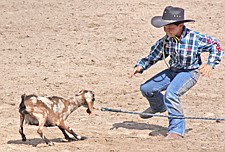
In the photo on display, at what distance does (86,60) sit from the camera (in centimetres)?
1299

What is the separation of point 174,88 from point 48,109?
59.9 inches

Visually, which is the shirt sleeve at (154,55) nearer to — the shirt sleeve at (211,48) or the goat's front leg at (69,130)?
the shirt sleeve at (211,48)

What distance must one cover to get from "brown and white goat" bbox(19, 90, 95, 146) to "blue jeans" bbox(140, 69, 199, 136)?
2.89 feet

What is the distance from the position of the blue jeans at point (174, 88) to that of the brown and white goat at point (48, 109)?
0.88m

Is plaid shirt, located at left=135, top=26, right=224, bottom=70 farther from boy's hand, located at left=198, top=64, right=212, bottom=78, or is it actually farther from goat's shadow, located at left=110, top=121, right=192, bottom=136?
goat's shadow, located at left=110, top=121, right=192, bottom=136

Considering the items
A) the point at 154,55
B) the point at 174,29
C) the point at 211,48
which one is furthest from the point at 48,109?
the point at 211,48

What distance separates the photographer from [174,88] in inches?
344

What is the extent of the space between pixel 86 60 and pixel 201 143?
4.81 meters

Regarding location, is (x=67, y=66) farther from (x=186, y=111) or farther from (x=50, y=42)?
(x=186, y=111)

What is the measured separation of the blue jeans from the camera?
8.76 m

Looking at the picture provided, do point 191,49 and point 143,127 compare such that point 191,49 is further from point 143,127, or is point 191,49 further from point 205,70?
point 143,127

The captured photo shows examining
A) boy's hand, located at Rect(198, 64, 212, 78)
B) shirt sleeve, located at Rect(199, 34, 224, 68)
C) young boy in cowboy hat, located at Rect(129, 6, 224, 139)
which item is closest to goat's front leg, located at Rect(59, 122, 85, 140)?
young boy in cowboy hat, located at Rect(129, 6, 224, 139)

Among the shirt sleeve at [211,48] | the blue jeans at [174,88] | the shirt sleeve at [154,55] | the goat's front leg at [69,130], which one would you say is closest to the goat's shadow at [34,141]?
the goat's front leg at [69,130]

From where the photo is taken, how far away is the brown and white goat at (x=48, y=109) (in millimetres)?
8078
